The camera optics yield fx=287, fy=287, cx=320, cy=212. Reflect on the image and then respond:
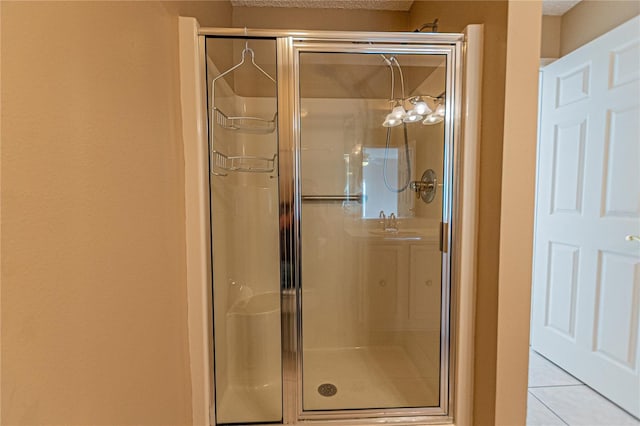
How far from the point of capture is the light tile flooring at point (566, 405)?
62.8 inches

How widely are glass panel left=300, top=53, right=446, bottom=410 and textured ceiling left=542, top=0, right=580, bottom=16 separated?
1.24m

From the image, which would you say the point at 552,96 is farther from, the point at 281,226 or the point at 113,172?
the point at 113,172

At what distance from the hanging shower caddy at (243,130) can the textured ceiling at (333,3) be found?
908 mm

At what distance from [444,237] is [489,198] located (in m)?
0.28

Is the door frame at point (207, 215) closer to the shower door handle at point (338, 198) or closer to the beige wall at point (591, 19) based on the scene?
the shower door handle at point (338, 198)

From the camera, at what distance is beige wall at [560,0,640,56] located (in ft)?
5.62


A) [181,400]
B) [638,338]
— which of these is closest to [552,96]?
[638,338]

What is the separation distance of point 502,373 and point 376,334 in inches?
41.5

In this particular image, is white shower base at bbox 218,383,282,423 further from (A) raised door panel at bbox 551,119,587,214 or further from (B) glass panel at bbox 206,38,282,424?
(A) raised door panel at bbox 551,119,587,214

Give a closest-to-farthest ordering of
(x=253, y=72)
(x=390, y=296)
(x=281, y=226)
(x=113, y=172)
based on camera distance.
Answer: (x=113, y=172), (x=281, y=226), (x=253, y=72), (x=390, y=296)

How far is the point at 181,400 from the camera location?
126 cm

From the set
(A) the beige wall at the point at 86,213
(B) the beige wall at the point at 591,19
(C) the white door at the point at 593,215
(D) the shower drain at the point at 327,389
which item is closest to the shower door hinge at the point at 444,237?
(D) the shower drain at the point at 327,389

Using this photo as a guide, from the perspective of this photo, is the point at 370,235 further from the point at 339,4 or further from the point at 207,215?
the point at 339,4

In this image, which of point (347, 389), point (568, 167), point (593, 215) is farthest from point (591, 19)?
point (347, 389)
